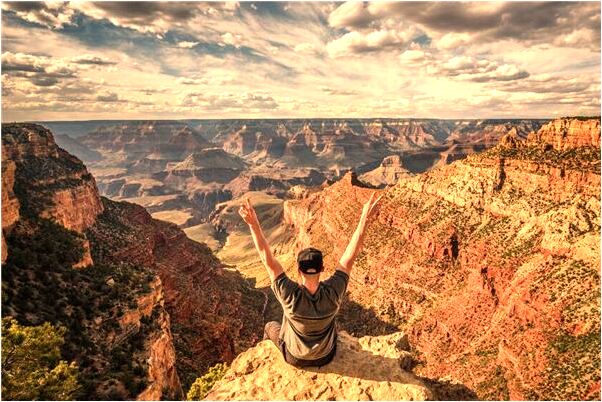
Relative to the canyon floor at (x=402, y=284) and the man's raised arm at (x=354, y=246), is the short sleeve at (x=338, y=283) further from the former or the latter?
the canyon floor at (x=402, y=284)

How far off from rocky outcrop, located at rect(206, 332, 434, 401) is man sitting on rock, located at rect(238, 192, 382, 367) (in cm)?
123

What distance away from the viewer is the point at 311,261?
11.3 metres

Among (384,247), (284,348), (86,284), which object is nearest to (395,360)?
(284,348)

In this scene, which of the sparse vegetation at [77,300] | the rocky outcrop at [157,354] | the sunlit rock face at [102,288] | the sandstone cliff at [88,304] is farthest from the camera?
the sunlit rock face at [102,288]

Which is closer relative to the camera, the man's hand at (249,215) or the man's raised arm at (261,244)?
the man's raised arm at (261,244)

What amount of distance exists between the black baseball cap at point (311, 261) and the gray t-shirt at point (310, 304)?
0.64 m

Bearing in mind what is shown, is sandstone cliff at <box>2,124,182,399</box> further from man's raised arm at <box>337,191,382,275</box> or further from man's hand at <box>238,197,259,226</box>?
man's raised arm at <box>337,191,382,275</box>

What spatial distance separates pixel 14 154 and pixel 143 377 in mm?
70538

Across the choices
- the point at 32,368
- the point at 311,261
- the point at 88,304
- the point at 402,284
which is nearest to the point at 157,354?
the point at 88,304

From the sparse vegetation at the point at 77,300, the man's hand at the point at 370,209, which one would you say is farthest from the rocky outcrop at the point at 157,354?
Answer: the man's hand at the point at 370,209

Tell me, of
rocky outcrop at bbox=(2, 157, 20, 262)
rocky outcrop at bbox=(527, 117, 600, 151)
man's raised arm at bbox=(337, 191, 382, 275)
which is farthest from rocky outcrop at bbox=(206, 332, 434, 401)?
rocky outcrop at bbox=(527, 117, 600, 151)

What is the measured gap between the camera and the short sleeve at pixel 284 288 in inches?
461

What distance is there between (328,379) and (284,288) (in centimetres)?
399

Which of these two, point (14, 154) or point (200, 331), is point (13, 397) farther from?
A: point (14, 154)
